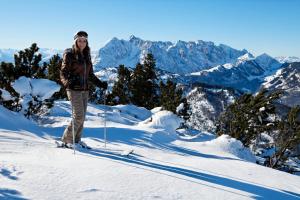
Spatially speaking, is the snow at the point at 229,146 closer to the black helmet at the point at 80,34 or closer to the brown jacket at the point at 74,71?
the brown jacket at the point at 74,71

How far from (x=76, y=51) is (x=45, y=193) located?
355 centimetres

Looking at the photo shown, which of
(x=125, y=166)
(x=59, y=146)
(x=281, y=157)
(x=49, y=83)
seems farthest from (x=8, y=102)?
(x=281, y=157)

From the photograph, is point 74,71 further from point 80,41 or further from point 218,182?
point 218,182

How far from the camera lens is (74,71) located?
7.61 m

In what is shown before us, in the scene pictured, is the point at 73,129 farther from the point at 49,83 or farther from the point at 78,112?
the point at 49,83

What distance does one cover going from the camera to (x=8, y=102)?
785 inches

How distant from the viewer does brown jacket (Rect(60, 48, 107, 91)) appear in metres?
7.49

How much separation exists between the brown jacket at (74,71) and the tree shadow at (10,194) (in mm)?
3172

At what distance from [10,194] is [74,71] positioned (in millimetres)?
3473

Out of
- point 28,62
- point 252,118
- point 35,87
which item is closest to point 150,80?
point 252,118

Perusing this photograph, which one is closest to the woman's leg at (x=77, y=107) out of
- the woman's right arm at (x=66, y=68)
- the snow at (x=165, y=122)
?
the woman's right arm at (x=66, y=68)

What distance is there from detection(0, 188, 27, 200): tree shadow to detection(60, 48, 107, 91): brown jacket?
317cm

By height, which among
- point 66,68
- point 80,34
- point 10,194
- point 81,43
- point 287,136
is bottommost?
point 287,136

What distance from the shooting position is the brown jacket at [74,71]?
7492mm
